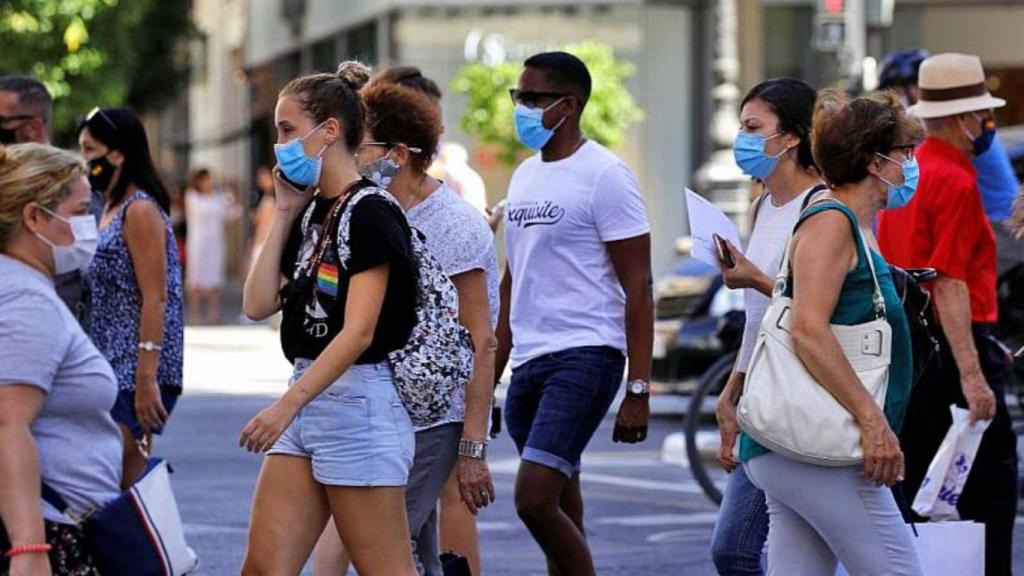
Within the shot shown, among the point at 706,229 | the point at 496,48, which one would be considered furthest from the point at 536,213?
the point at 496,48

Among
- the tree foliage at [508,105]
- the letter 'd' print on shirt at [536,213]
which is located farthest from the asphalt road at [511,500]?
the tree foliage at [508,105]

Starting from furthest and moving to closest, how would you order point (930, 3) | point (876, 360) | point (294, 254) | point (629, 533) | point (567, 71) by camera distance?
point (930, 3) < point (629, 533) < point (567, 71) < point (294, 254) < point (876, 360)

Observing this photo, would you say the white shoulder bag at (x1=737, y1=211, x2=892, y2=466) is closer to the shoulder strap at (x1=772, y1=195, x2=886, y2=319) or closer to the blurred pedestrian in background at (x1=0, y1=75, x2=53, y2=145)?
the shoulder strap at (x1=772, y1=195, x2=886, y2=319)

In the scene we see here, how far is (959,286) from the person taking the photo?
24.1 feet

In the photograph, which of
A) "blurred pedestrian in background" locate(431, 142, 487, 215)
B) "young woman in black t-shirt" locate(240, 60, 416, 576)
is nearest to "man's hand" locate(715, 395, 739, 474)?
"young woman in black t-shirt" locate(240, 60, 416, 576)

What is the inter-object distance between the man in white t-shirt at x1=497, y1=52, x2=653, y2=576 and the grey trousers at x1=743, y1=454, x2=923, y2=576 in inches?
65.8

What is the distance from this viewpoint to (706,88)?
32.0 metres

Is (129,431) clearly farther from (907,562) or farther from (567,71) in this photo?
(907,562)

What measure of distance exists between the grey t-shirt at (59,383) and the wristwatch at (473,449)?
5.01ft

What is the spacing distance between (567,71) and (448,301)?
6.11ft

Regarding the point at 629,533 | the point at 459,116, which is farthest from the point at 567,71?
the point at 459,116

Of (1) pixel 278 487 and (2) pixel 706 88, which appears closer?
(1) pixel 278 487

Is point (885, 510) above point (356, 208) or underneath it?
underneath

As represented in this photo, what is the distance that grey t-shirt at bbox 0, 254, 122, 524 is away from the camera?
470 cm
